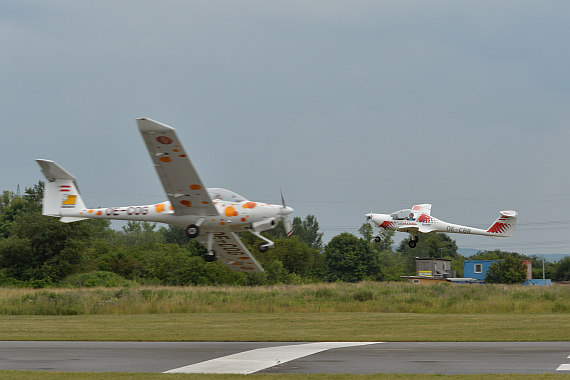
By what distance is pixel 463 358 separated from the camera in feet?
68.2

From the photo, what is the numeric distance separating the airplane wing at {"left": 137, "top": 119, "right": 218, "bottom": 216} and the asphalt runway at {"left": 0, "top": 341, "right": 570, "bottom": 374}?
5.26 metres

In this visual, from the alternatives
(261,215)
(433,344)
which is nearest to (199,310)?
(261,215)

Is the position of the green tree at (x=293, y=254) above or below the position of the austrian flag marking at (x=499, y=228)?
below

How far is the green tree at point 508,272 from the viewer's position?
96.6m

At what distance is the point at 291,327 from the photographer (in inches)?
1293

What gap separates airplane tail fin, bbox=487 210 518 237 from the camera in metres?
46.8

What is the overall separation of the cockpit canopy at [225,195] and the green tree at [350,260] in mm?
66173

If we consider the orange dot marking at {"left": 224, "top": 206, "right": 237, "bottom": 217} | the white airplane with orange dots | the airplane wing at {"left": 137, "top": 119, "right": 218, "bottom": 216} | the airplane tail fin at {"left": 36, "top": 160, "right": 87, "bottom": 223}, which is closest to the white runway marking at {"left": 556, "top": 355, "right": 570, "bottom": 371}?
the white airplane with orange dots

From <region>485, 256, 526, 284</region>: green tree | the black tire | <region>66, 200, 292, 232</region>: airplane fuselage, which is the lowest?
<region>485, 256, 526, 284</region>: green tree

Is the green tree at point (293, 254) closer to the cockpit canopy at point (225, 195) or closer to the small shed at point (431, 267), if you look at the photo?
the small shed at point (431, 267)

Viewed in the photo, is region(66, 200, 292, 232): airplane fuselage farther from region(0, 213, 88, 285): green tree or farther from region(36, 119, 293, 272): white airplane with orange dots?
region(0, 213, 88, 285): green tree

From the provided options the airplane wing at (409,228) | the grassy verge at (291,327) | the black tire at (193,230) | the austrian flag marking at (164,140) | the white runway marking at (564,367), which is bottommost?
the grassy verge at (291,327)

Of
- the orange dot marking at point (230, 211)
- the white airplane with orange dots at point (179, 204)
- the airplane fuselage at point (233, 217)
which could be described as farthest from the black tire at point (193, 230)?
the orange dot marking at point (230, 211)

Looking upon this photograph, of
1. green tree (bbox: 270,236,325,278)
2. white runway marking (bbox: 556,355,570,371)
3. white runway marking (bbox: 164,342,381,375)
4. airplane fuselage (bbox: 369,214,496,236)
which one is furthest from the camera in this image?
green tree (bbox: 270,236,325,278)
